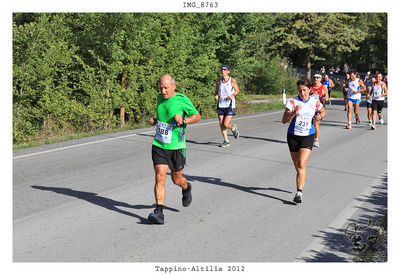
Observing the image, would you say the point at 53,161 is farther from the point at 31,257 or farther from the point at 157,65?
the point at 157,65

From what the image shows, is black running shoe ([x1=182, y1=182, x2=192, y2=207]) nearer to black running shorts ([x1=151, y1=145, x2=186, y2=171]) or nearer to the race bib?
black running shorts ([x1=151, y1=145, x2=186, y2=171])

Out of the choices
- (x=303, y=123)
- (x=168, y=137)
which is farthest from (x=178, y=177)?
(x=303, y=123)

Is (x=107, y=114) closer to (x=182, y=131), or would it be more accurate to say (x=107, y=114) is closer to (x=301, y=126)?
(x=301, y=126)

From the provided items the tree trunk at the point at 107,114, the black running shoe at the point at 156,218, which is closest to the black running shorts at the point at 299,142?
the black running shoe at the point at 156,218

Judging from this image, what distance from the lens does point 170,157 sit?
6.27 metres

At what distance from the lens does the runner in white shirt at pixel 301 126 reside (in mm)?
7223

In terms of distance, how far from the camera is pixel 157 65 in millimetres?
16031

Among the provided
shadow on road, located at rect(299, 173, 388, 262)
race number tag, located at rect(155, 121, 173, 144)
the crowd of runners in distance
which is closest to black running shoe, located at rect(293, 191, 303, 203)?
the crowd of runners in distance

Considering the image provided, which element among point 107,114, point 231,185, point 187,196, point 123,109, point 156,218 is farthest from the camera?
point 123,109

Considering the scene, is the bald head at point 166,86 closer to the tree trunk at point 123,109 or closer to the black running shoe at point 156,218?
the black running shoe at point 156,218

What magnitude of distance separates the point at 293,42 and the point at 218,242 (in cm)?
3591

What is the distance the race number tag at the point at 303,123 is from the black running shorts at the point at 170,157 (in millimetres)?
1969

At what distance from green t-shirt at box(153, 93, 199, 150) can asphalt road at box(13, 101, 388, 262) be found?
993mm

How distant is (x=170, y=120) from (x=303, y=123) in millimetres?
2196
